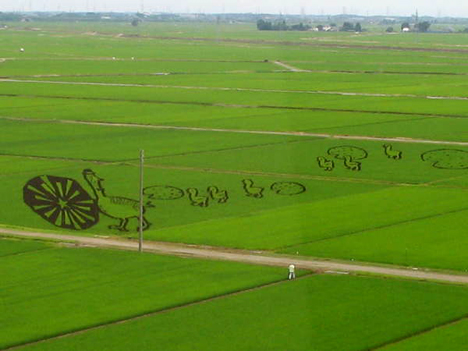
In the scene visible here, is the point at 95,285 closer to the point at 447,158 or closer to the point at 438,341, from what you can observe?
the point at 438,341

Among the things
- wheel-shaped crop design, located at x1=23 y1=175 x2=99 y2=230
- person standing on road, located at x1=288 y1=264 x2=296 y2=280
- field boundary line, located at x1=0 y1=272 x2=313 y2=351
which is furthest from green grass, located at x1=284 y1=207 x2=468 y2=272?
wheel-shaped crop design, located at x1=23 y1=175 x2=99 y2=230

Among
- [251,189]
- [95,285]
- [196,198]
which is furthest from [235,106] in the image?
[95,285]

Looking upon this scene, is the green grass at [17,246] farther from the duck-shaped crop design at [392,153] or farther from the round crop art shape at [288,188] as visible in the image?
the duck-shaped crop design at [392,153]

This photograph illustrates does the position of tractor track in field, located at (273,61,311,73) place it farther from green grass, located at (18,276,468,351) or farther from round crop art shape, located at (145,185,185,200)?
green grass, located at (18,276,468,351)

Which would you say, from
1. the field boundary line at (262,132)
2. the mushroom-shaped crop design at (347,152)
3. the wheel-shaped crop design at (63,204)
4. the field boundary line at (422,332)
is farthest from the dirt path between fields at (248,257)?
the field boundary line at (262,132)

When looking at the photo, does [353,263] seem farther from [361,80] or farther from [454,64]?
[454,64]
